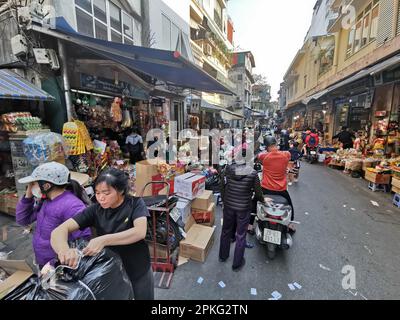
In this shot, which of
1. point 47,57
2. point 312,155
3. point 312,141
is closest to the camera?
point 47,57

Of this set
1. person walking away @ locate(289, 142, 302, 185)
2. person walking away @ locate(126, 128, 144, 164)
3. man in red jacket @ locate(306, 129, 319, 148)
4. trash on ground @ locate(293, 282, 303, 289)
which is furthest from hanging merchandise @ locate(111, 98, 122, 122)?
man in red jacket @ locate(306, 129, 319, 148)

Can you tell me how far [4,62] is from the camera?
4543mm

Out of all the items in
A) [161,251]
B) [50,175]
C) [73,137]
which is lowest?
[161,251]

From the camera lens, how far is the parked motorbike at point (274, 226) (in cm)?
319

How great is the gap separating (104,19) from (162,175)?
5.54m

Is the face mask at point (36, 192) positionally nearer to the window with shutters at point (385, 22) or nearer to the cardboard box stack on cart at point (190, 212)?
the cardboard box stack on cart at point (190, 212)

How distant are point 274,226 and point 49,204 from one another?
116 inches

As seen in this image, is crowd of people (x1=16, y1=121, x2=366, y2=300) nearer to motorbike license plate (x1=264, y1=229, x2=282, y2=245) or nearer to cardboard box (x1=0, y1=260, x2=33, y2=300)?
cardboard box (x1=0, y1=260, x2=33, y2=300)

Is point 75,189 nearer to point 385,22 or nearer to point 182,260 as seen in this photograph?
point 182,260

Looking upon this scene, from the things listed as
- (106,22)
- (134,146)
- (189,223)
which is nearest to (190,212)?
(189,223)

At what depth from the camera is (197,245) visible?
10.5ft

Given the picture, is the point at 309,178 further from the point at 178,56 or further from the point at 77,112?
the point at 77,112

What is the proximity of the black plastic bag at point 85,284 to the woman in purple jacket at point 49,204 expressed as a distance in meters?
0.58

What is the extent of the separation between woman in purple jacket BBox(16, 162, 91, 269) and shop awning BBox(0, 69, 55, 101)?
2.44m
